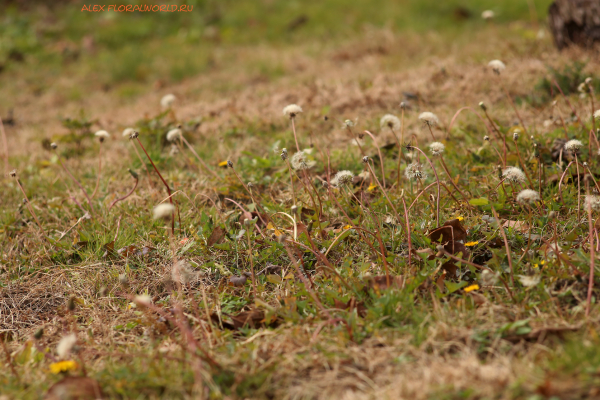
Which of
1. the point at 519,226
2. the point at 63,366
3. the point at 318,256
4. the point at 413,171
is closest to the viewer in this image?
the point at 63,366

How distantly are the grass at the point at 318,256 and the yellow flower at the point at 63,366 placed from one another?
0.03 metres

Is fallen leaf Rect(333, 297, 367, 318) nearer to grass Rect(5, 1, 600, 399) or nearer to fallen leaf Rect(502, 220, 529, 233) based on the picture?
grass Rect(5, 1, 600, 399)

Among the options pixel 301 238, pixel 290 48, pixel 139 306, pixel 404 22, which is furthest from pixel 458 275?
pixel 404 22

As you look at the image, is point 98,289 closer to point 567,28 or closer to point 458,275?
point 458,275

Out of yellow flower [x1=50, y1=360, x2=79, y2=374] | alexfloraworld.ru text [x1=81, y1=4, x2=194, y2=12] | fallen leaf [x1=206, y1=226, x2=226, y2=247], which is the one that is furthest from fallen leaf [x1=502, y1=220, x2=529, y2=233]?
alexfloraworld.ru text [x1=81, y1=4, x2=194, y2=12]

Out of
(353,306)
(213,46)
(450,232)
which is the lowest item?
(353,306)

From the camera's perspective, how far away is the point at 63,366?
5.11ft

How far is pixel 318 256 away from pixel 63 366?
107 cm

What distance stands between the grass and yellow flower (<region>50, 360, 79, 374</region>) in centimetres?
3

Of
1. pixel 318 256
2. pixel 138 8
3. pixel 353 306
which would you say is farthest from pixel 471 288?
pixel 138 8

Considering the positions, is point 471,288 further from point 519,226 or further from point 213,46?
point 213,46

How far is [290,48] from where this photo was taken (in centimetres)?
725

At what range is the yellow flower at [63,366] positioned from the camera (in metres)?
1.55

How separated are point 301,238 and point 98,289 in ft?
3.37
